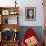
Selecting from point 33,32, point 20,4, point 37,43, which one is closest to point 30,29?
point 33,32

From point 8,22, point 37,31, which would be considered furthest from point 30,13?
point 8,22

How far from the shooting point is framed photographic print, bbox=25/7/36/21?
19.8 ft

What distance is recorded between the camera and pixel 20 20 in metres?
6.06

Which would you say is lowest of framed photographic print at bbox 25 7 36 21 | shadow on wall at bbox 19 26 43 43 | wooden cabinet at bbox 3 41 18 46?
wooden cabinet at bbox 3 41 18 46

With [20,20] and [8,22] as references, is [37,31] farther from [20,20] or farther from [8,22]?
[8,22]

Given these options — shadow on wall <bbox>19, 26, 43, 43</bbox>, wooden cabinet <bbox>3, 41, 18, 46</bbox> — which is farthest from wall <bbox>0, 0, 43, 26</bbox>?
wooden cabinet <bbox>3, 41, 18, 46</bbox>

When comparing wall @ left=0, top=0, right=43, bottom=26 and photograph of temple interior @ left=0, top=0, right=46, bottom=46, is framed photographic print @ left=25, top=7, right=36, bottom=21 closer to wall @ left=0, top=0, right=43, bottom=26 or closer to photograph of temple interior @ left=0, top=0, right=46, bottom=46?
photograph of temple interior @ left=0, top=0, right=46, bottom=46

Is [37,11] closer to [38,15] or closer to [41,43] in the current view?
[38,15]

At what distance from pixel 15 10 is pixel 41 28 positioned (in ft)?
3.86

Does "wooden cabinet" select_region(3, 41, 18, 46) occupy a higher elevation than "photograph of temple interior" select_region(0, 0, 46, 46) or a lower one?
lower

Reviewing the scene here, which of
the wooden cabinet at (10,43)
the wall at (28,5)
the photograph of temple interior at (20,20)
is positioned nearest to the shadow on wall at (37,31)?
the photograph of temple interior at (20,20)

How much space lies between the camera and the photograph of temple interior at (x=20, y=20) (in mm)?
5902

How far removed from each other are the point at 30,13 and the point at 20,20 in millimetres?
460

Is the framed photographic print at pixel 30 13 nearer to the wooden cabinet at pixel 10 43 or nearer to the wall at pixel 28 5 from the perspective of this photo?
the wall at pixel 28 5
